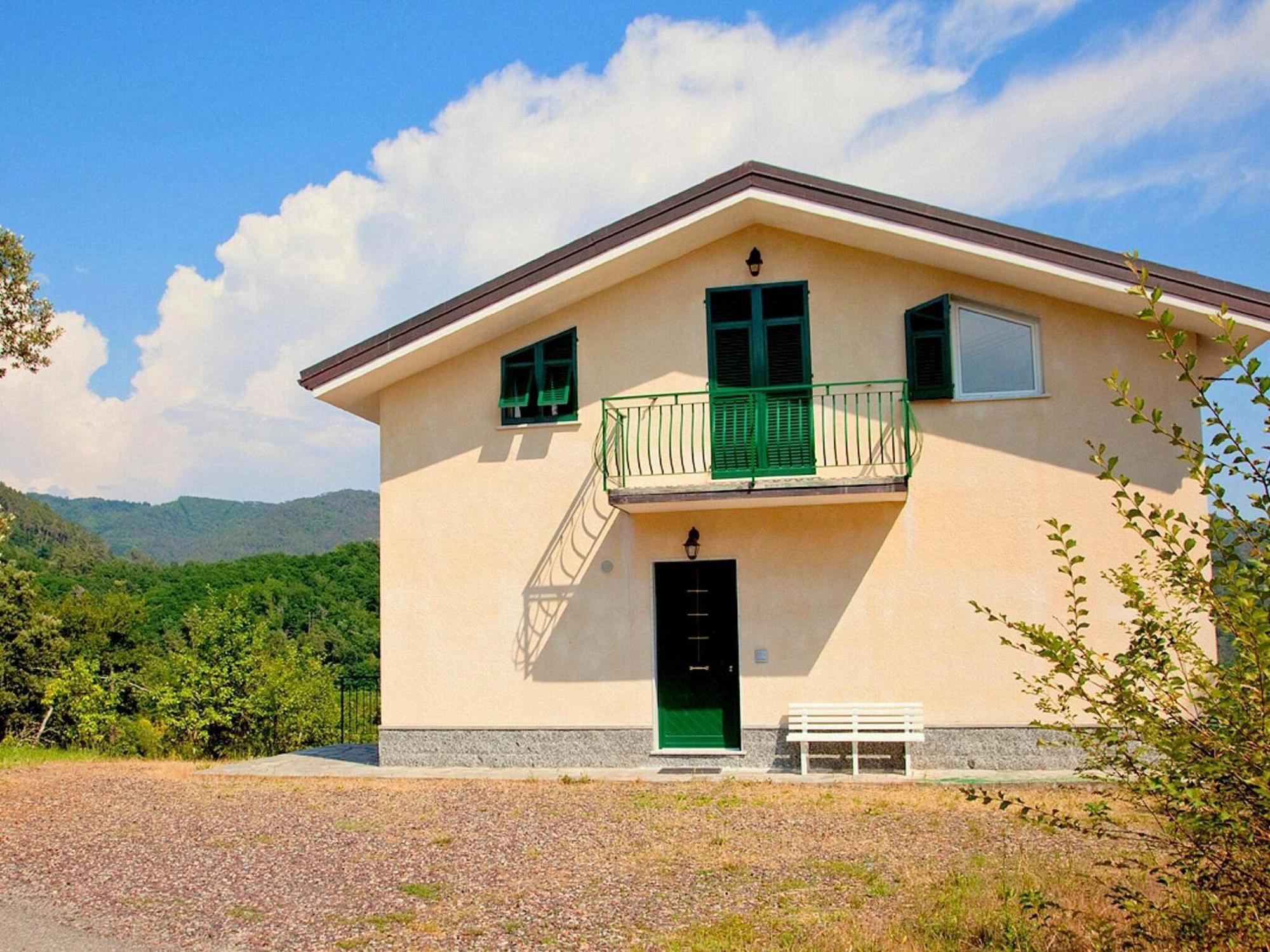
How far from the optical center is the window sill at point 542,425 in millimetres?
13227

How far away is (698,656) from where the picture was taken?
12.9 meters

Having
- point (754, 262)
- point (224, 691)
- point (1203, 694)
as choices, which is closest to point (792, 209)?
point (754, 262)

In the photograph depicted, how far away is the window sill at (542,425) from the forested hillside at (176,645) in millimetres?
5649

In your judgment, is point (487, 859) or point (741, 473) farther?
point (741, 473)

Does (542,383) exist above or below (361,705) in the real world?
above

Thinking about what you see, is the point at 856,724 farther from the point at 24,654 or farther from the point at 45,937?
the point at 24,654

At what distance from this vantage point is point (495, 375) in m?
13.5

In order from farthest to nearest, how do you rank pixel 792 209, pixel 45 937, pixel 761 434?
pixel 761 434 < pixel 792 209 < pixel 45 937

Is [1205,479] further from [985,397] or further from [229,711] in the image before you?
[229,711]

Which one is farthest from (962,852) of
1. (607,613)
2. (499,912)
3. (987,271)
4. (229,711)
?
(229,711)

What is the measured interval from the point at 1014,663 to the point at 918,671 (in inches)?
40.1

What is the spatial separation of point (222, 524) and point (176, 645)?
16937cm

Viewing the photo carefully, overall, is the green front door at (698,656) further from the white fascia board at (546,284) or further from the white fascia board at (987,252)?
the white fascia board at (987,252)

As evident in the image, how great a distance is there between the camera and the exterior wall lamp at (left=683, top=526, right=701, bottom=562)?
12.8m
